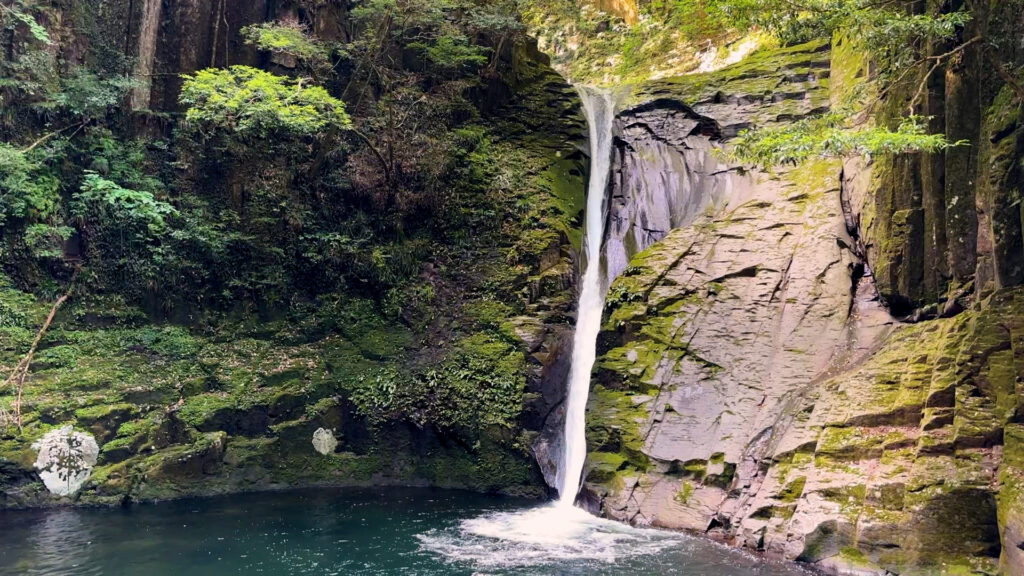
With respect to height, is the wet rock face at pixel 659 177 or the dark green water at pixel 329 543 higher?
the wet rock face at pixel 659 177

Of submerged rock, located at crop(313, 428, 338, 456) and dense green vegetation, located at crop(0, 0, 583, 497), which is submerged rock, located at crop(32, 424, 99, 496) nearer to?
dense green vegetation, located at crop(0, 0, 583, 497)

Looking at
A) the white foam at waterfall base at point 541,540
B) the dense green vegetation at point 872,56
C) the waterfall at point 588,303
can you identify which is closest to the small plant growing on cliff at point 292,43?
the waterfall at point 588,303

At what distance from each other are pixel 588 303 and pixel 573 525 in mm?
4972

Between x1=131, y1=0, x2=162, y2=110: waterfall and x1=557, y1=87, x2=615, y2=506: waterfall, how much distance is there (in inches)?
404

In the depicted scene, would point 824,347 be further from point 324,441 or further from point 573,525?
point 324,441

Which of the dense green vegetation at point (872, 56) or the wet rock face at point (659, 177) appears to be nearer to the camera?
the dense green vegetation at point (872, 56)

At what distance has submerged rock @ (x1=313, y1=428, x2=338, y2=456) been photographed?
1316 centimetres

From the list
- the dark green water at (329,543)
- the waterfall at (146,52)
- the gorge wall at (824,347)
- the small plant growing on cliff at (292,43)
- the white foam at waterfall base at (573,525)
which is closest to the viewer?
the gorge wall at (824,347)

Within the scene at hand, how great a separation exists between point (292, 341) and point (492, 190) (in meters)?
5.57

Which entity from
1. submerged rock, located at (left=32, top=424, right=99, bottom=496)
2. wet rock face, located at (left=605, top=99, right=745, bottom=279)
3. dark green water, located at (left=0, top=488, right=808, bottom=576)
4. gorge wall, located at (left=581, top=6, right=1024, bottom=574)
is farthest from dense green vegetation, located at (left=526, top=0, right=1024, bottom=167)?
submerged rock, located at (left=32, top=424, right=99, bottom=496)

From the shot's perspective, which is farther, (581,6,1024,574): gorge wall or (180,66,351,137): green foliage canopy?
(180,66,351,137): green foliage canopy

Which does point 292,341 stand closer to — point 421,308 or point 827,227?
point 421,308

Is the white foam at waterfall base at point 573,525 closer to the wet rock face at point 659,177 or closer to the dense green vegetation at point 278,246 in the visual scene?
the wet rock face at point 659,177

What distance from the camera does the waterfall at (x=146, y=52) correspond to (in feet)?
49.9
